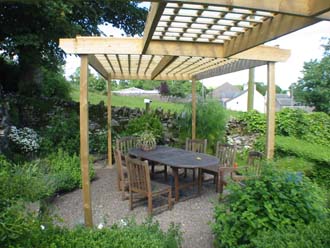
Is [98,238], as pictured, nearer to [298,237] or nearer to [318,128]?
[298,237]

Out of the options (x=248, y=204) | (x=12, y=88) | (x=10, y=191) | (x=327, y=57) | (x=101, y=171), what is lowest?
(x=101, y=171)

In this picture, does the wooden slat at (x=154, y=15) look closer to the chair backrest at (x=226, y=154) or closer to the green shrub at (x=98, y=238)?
the green shrub at (x=98, y=238)

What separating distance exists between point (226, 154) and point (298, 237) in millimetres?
3241

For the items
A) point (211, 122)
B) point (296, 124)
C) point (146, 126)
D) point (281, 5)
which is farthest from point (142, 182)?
point (296, 124)

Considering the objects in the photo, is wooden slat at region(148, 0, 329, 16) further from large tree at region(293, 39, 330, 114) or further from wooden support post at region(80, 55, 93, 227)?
large tree at region(293, 39, 330, 114)

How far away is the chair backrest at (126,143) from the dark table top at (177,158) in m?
0.59

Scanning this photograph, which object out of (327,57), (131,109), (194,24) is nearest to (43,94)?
(131,109)

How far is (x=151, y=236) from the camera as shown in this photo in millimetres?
2785

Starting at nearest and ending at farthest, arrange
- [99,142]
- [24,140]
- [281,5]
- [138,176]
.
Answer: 1. [281,5]
2. [138,176]
3. [24,140]
4. [99,142]

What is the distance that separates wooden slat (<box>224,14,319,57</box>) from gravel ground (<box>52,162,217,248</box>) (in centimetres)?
216

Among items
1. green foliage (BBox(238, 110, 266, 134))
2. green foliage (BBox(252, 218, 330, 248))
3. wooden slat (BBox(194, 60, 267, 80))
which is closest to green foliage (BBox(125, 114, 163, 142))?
wooden slat (BBox(194, 60, 267, 80))

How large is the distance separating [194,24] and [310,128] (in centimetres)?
643

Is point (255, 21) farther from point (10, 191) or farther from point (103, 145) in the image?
point (103, 145)

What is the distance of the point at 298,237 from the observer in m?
2.43
